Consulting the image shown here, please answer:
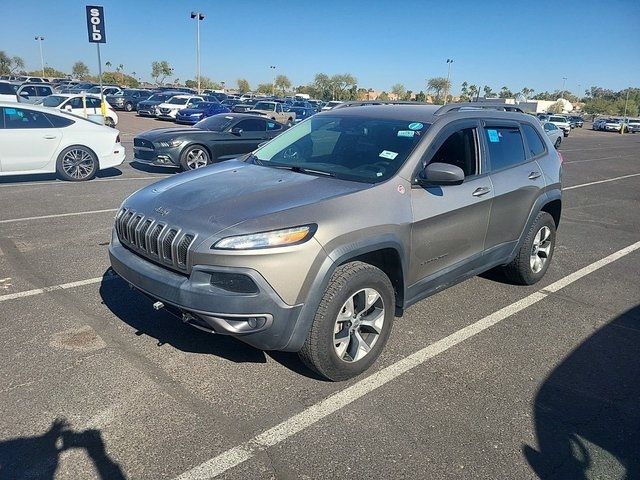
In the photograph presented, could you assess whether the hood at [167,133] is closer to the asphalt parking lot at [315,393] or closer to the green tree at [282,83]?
the asphalt parking lot at [315,393]

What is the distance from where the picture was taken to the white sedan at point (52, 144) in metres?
9.24

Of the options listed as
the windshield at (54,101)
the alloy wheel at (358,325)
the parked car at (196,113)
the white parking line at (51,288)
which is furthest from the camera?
the parked car at (196,113)

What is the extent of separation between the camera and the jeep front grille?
2.95 m

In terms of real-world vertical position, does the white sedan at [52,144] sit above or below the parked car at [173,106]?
above

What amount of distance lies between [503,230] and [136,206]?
3082 millimetres

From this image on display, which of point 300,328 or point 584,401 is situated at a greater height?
point 300,328

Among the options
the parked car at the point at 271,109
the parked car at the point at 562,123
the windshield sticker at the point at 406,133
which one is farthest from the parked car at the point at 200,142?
the parked car at the point at 562,123

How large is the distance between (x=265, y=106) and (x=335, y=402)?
2856cm

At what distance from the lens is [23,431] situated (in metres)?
2.68

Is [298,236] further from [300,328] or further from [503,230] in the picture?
[503,230]

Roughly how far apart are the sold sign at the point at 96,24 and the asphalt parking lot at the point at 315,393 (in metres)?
13.9

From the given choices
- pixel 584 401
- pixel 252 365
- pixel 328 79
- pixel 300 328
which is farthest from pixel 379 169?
pixel 328 79

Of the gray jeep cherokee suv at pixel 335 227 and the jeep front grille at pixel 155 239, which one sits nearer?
the gray jeep cherokee suv at pixel 335 227

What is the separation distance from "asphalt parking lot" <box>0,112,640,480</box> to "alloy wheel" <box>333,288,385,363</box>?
21 centimetres
